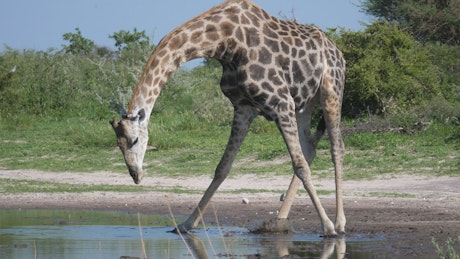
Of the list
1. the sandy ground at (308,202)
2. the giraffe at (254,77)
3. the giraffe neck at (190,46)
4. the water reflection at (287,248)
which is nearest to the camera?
the water reflection at (287,248)

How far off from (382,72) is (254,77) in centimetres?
1106

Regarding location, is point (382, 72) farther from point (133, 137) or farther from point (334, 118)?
point (133, 137)

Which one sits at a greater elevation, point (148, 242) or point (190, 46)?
point (190, 46)

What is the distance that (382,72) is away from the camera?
18.9m

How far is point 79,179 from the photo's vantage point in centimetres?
1452

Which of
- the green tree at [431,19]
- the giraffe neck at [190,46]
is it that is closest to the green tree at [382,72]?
the green tree at [431,19]

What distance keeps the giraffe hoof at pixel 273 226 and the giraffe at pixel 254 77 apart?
0.05 meters

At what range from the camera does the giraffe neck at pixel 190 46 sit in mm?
7875

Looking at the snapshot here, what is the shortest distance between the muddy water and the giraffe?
0.28 meters

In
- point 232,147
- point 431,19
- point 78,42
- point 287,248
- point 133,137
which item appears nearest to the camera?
point 133,137

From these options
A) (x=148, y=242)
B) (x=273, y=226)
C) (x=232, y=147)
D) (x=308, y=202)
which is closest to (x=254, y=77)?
(x=232, y=147)

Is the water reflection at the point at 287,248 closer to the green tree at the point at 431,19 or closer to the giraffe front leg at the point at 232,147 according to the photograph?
the giraffe front leg at the point at 232,147

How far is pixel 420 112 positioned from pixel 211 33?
9.95 meters

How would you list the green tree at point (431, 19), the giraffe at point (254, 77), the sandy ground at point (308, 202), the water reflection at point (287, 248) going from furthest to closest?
the green tree at point (431, 19) < the sandy ground at point (308, 202) < the giraffe at point (254, 77) < the water reflection at point (287, 248)
